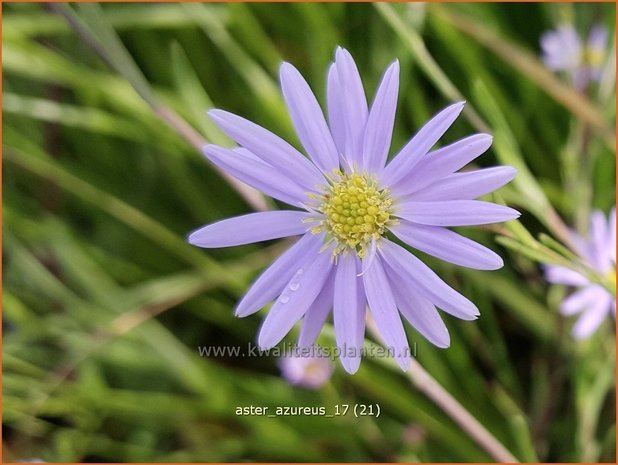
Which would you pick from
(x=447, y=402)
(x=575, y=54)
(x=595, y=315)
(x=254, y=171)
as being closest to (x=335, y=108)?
(x=254, y=171)

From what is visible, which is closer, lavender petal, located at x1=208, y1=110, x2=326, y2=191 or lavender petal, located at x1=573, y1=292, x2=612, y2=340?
lavender petal, located at x1=208, y1=110, x2=326, y2=191

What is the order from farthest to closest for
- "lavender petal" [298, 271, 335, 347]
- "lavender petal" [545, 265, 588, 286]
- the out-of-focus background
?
the out-of-focus background < "lavender petal" [545, 265, 588, 286] < "lavender petal" [298, 271, 335, 347]

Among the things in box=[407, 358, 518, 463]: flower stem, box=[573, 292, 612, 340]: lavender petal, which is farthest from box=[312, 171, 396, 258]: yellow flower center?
box=[573, 292, 612, 340]: lavender petal

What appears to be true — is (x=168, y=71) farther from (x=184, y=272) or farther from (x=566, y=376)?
(x=566, y=376)

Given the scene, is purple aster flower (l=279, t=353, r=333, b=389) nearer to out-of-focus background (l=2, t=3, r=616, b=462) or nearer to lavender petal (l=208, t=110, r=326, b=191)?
out-of-focus background (l=2, t=3, r=616, b=462)

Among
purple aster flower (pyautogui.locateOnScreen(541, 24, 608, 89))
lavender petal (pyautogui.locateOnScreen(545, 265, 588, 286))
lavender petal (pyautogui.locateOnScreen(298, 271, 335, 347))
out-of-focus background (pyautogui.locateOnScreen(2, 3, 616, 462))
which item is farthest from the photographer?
purple aster flower (pyautogui.locateOnScreen(541, 24, 608, 89))
